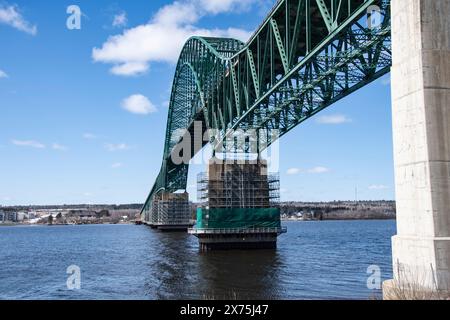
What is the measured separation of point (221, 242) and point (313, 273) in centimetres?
1930

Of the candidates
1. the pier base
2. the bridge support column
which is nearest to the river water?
the pier base

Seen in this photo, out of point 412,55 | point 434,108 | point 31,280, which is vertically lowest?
point 31,280

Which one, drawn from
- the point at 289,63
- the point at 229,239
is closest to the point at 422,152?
the point at 289,63

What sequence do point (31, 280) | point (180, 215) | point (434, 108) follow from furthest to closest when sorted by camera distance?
point (180, 215) → point (31, 280) → point (434, 108)

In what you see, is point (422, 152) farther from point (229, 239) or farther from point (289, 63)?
point (229, 239)

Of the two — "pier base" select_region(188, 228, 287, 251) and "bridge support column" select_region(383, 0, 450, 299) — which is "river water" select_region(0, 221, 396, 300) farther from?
"bridge support column" select_region(383, 0, 450, 299)

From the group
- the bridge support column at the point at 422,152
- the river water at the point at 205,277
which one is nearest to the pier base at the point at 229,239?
the river water at the point at 205,277

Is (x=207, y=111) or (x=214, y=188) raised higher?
(x=207, y=111)

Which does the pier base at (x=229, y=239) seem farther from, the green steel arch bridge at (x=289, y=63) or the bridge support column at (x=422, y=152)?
the bridge support column at (x=422, y=152)

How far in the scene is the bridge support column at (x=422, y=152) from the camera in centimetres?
1215

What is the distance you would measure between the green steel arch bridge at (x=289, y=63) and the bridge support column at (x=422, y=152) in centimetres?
Answer: 1411

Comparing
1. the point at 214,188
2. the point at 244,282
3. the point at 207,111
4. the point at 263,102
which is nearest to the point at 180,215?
the point at 207,111
